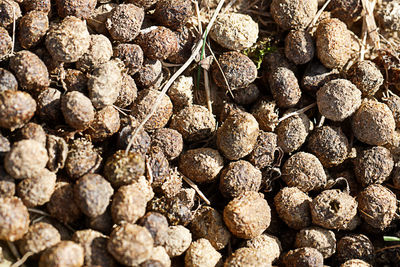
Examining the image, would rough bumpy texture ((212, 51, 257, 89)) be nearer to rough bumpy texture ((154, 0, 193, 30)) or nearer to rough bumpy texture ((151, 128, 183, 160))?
rough bumpy texture ((154, 0, 193, 30))

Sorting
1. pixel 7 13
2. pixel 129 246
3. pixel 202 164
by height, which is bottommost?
pixel 129 246

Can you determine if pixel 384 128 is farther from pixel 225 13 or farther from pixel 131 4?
pixel 131 4

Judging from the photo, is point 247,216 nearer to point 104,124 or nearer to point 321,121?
point 321,121

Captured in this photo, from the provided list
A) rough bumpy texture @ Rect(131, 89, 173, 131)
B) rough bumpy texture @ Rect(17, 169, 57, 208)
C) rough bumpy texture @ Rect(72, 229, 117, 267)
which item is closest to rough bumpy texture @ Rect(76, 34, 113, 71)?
rough bumpy texture @ Rect(131, 89, 173, 131)

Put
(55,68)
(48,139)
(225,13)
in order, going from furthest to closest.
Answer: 1. (225,13)
2. (55,68)
3. (48,139)

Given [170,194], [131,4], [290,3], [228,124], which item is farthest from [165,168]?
[290,3]

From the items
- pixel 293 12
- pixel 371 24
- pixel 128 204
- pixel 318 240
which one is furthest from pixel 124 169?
pixel 371 24

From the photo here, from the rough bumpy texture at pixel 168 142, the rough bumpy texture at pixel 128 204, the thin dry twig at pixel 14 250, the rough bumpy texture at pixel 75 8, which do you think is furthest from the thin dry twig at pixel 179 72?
the thin dry twig at pixel 14 250
